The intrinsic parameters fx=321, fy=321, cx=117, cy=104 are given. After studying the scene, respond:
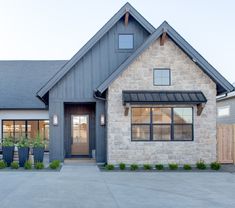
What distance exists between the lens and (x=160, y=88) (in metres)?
16.0

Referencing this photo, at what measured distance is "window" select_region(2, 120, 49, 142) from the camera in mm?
22078

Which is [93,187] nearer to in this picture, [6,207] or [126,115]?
[6,207]

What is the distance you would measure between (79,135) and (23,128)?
17.2ft

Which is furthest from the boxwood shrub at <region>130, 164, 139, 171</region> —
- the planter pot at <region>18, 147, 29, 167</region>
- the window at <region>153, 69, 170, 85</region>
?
the planter pot at <region>18, 147, 29, 167</region>

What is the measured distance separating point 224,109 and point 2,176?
18.2 m

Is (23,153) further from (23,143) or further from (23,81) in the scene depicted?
(23,81)

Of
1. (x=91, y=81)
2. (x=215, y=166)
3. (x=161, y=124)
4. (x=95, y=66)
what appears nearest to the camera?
(x=215, y=166)

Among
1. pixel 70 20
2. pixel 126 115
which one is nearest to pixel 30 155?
pixel 126 115

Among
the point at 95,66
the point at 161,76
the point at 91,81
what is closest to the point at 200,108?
the point at 161,76

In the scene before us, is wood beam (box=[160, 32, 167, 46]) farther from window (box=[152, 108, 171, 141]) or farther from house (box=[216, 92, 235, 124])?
house (box=[216, 92, 235, 124])

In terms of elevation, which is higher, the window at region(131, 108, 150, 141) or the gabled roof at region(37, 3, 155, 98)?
the gabled roof at region(37, 3, 155, 98)

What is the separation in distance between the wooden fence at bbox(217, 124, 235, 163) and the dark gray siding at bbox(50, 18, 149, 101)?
21.4ft

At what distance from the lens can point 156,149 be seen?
15680mm

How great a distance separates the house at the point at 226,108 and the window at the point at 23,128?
1324 cm
